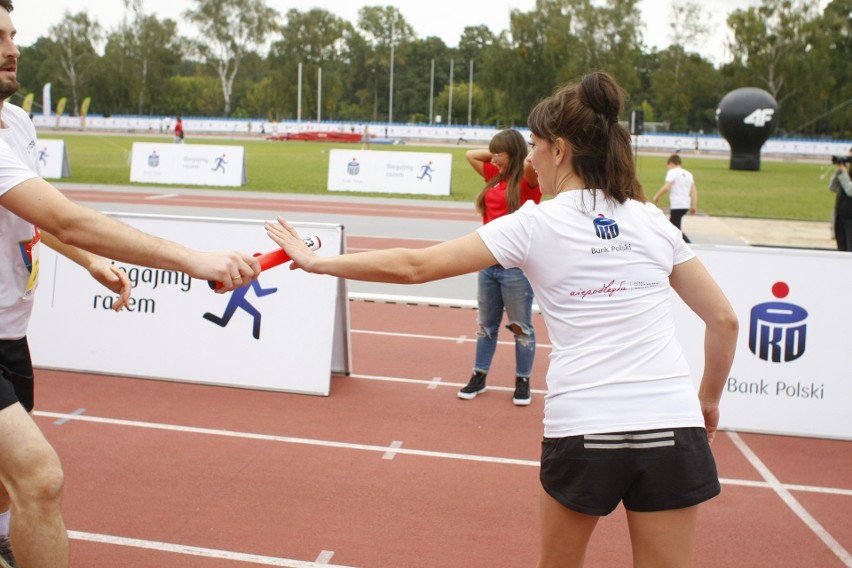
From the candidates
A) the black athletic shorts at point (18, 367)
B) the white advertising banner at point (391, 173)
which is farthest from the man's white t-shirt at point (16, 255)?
the white advertising banner at point (391, 173)

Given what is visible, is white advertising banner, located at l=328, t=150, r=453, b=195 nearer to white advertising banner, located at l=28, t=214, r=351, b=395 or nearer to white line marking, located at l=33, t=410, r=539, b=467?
white advertising banner, located at l=28, t=214, r=351, b=395

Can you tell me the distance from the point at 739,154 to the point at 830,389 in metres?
38.0

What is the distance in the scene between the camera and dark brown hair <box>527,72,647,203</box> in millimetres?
2518

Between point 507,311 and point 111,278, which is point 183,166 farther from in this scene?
point 111,278

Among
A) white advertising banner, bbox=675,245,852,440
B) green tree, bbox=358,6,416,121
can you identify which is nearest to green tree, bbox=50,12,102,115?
green tree, bbox=358,6,416,121

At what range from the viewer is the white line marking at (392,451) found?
5.66 meters

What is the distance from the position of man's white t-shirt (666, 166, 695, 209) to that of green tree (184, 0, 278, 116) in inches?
2811

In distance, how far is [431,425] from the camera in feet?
20.7

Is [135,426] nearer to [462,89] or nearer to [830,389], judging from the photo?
[830,389]

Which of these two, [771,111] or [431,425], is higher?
[771,111]

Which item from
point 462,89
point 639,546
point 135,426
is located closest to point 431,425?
point 135,426

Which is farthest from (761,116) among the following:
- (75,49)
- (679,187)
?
(75,49)

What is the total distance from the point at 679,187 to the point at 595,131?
14.7 metres

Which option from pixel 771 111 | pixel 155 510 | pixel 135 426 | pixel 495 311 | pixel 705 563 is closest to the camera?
pixel 705 563
